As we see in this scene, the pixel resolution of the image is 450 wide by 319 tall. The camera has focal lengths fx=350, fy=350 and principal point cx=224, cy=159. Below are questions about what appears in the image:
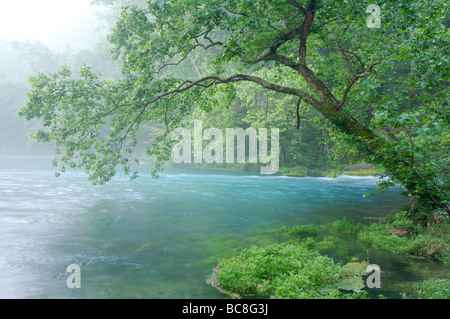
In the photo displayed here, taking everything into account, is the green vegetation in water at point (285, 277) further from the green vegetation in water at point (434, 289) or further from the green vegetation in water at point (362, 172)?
the green vegetation in water at point (362, 172)

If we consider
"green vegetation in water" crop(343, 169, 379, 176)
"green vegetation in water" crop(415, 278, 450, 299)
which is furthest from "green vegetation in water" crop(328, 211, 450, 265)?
"green vegetation in water" crop(343, 169, 379, 176)

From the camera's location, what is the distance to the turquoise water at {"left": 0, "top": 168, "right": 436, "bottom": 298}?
30.8 ft

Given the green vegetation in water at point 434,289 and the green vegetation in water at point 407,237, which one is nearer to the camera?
the green vegetation in water at point 434,289

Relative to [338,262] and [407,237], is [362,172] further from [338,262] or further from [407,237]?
[338,262]

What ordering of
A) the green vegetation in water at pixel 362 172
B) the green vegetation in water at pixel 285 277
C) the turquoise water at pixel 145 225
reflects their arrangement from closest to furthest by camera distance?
the green vegetation in water at pixel 285 277, the turquoise water at pixel 145 225, the green vegetation in water at pixel 362 172

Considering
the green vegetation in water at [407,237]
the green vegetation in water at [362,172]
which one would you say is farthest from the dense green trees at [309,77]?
the green vegetation in water at [362,172]

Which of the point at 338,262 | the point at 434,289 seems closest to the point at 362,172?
the point at 338,262

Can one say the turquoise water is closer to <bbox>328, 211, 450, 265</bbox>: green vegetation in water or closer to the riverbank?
the riverbank

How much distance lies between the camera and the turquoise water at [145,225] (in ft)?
30.8

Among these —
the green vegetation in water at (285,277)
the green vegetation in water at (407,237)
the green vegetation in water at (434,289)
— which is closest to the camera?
the green vegetation in water at (434,289)

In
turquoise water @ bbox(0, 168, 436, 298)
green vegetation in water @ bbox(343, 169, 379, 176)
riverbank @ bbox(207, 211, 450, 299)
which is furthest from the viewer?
green vegetation in water @ bbox(343, 169, 379, 176)

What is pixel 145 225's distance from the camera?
16.2m
